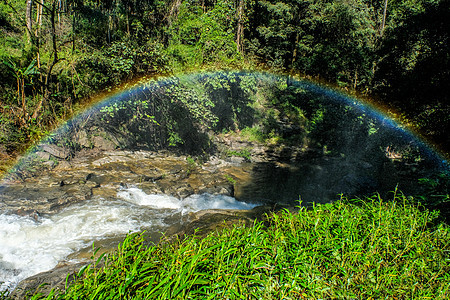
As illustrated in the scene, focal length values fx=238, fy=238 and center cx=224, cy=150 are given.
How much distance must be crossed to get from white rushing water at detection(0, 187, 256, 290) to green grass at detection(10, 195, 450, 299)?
312 cm

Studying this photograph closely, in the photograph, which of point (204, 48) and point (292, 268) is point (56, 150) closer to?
point (204, 48)

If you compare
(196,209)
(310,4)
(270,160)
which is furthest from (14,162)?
(310,4)

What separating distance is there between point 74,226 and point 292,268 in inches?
219

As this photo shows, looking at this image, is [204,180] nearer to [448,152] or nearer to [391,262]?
[391,262]

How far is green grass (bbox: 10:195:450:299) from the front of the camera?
2152mm

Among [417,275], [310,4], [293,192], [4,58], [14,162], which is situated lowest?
[293,192]

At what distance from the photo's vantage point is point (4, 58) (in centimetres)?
777

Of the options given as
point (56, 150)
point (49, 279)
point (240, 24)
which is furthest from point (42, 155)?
point (240, 24)

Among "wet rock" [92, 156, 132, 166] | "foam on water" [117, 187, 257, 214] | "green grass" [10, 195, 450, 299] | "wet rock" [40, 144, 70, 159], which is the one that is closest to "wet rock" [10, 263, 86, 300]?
"green grass" [10, 195, 450, 299]

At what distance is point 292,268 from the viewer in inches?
99.7

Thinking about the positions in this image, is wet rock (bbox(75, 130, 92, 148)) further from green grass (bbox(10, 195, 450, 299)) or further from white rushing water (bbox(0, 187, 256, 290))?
green grass (bbox(10, 195, 450, 299))

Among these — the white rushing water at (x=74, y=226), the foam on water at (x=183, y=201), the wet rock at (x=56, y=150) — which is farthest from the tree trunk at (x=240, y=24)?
the white rushing water at (x=74, y=226)

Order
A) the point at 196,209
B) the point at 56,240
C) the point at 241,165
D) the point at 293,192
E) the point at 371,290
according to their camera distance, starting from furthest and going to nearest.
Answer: the point at 241,165, the point at 293,192, the point at 196,209, the point at 56,240, the point at 371,290

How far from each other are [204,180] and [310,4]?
48.8 ft
